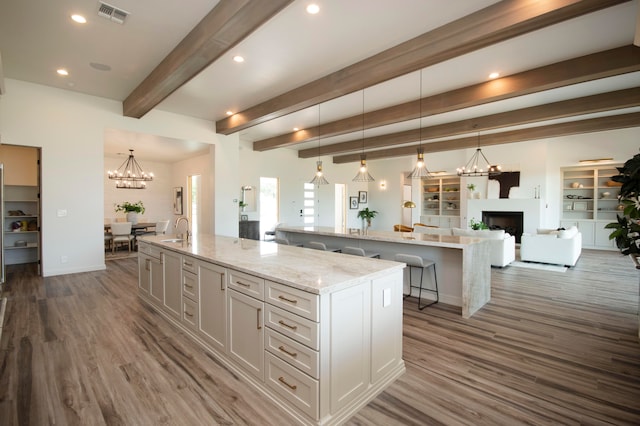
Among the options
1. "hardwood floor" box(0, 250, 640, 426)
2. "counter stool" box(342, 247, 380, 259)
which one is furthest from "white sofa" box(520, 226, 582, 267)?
"counter stool" box(342, 247, 380, 259)

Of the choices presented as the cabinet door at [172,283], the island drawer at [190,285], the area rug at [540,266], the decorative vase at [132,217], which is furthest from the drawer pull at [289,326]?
the decorative vase at [132,217]

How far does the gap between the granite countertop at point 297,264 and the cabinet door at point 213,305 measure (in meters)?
0.11

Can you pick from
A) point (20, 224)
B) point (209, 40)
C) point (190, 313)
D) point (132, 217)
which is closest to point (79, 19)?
point (209, 40)

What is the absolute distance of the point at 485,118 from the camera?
645 centimetres

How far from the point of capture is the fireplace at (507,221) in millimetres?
9242

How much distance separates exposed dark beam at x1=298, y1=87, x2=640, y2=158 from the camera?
4996mm

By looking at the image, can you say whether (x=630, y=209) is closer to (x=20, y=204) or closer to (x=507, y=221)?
(x=507, y=221)

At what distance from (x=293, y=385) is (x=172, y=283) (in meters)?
1.97

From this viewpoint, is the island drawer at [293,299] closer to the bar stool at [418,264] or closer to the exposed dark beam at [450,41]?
the bar stool at [418,264]

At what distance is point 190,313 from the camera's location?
291 centimetres

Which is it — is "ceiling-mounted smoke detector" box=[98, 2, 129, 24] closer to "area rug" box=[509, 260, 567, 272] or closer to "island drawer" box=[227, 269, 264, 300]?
"island drawer" box=[227, 269, 264, 300]

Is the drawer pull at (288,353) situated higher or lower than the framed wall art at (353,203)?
lower

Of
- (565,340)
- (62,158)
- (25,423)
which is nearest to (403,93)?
(565,340)

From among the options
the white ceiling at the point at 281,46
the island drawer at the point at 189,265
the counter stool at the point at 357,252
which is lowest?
the counter stool at the point at 357,252
